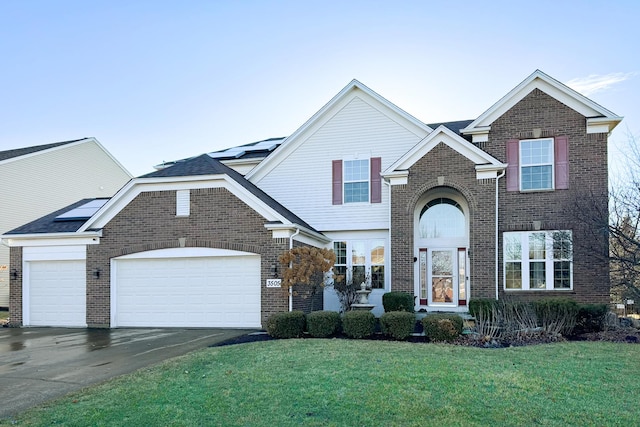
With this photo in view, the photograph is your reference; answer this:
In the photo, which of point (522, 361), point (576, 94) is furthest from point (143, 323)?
point (576, 94)

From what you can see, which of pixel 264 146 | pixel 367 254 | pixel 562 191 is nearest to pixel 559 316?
pixel 562 191

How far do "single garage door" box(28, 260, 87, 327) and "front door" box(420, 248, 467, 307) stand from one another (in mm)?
11723

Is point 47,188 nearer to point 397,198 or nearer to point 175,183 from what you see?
point 175,183

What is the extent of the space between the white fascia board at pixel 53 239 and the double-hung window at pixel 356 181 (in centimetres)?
872

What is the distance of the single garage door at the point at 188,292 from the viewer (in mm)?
15617

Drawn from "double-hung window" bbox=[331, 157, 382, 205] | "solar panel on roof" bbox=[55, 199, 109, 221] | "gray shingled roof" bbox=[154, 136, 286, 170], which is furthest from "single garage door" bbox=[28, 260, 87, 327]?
"double-hung window" bbox=[331, 157, 382, 205]

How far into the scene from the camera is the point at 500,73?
1644 cm

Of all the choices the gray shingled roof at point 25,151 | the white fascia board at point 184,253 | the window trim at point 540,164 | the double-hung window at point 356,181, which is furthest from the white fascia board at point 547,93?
the gray shingled roof at point 25,151

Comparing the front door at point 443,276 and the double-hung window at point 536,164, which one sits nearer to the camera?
the double-hung window at point 536,164

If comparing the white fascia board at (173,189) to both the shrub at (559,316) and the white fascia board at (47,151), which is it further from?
the white fascia board at (47,151)

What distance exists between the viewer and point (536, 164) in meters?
16.6

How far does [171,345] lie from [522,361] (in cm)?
804

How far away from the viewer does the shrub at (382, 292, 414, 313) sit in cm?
1528

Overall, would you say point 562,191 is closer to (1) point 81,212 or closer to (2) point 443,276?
(2) point 443,276
